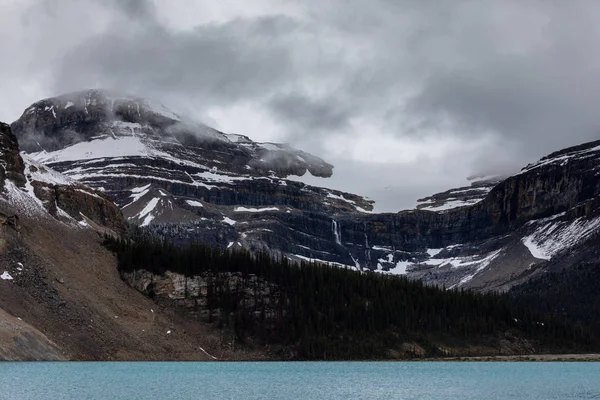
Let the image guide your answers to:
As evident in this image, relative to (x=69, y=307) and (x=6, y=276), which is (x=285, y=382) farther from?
(x=6, y=276)

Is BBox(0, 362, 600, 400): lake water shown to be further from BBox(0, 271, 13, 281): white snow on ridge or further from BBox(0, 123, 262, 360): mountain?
BBox(0, 271, 13, 281): white snow on ridge

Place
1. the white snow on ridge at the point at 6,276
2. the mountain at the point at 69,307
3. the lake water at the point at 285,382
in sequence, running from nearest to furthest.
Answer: the lake water at the point at 285,382 < the mountain at the point at 69,307 < the white snow on ridge at the point at 6,276

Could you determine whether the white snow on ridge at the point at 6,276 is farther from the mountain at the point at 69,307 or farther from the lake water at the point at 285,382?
the lake water at the point at 285,382

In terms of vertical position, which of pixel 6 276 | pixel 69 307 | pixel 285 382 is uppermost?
pixel 6 276

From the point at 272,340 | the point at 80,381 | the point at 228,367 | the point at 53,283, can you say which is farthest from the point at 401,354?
the point at 80,381

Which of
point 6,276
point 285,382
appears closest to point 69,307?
point 6,276

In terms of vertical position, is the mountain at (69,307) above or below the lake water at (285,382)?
above

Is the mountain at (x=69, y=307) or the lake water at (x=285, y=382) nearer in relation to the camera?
the lake water at (x=285, y=382)

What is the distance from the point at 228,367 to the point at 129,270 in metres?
49.1

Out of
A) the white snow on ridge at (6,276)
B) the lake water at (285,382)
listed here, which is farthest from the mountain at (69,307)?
the lake water at (285,382)

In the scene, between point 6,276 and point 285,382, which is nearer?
point 285,382

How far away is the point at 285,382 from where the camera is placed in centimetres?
A: 11925

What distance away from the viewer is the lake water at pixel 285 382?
100000mm

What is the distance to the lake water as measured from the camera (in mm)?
100000
